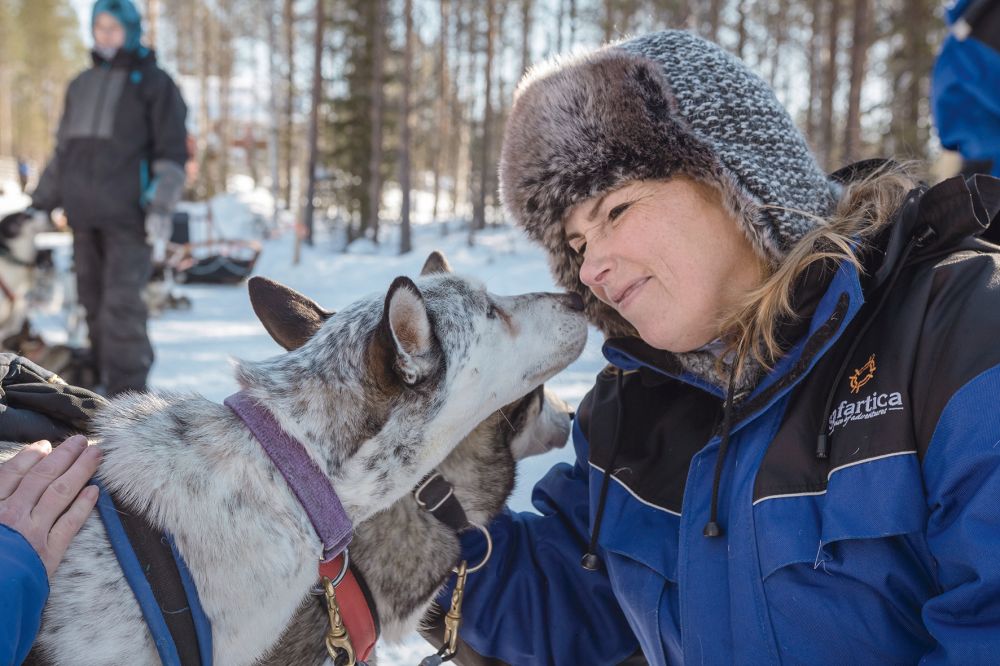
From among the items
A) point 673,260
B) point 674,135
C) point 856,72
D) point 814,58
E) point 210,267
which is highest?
point 814,58

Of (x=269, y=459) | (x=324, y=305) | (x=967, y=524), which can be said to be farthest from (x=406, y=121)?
(x=967, y=524)

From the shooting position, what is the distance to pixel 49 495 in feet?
4.87

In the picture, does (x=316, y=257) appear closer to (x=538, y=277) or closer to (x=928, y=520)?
(x=538, y=277)

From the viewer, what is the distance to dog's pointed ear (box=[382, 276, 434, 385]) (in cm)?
172

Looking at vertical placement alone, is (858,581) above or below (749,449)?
below

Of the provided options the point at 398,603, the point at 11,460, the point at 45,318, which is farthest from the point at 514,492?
the point at 45,318

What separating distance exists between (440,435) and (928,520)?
1.09 metres

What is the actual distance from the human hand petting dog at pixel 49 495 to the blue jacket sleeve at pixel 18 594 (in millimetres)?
65

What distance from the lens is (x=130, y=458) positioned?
1.63m

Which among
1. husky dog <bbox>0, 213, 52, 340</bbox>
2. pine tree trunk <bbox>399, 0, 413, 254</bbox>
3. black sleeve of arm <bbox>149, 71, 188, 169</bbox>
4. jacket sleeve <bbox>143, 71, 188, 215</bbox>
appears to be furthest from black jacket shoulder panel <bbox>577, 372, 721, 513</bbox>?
pine tree trunk <bbox>399, 0, 413, 254</bbox>

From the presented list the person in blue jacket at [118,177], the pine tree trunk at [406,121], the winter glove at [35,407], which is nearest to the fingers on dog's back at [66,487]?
the winter glove at [35,407]

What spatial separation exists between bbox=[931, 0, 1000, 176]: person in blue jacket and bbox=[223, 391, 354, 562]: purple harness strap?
3657mm

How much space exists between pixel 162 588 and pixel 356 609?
0.49 meters

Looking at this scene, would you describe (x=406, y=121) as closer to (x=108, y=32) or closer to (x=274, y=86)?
(x=274, y=86)
